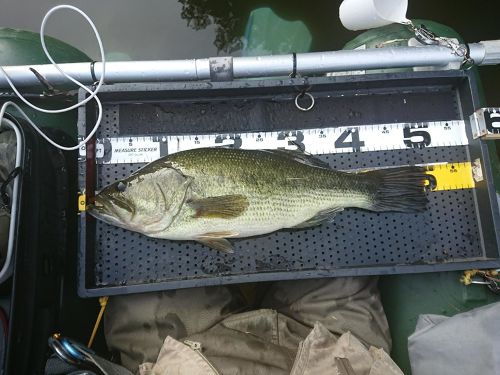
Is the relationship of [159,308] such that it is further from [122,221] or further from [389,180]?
[389,180]

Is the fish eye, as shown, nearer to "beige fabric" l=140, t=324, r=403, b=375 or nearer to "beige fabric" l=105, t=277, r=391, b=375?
"beige fabric" l=105, t=277, r=391, b=375

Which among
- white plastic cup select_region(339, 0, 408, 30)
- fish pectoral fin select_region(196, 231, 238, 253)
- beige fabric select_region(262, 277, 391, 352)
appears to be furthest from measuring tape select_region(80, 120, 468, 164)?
beige fabric select_region(262, 277, 391, 352)

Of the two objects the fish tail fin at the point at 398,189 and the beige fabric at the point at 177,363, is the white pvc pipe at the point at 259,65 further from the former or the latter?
the beige fabric at the point at 177,363

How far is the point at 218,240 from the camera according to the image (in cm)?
242

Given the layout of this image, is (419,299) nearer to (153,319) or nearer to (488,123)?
(488,123)

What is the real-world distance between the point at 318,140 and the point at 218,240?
92 centimetres

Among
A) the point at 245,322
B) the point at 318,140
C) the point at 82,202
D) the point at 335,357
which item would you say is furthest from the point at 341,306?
the point at 82,202

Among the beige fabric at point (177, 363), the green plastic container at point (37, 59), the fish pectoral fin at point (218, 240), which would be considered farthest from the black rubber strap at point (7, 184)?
the beige fabric at point (177, 363)

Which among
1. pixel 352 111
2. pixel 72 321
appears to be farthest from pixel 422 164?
pixel 72 321

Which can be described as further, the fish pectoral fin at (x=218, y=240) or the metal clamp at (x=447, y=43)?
the metal clamp at (x=447, y=43)

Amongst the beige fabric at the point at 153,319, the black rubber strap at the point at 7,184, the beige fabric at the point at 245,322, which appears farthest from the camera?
the beige fabric at the point at 153,319

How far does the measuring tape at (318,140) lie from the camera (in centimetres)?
260

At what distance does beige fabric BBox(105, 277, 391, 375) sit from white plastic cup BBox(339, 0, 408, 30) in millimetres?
1748

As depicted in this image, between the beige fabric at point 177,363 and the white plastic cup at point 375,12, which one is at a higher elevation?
the white plastic cup at point 375,12
